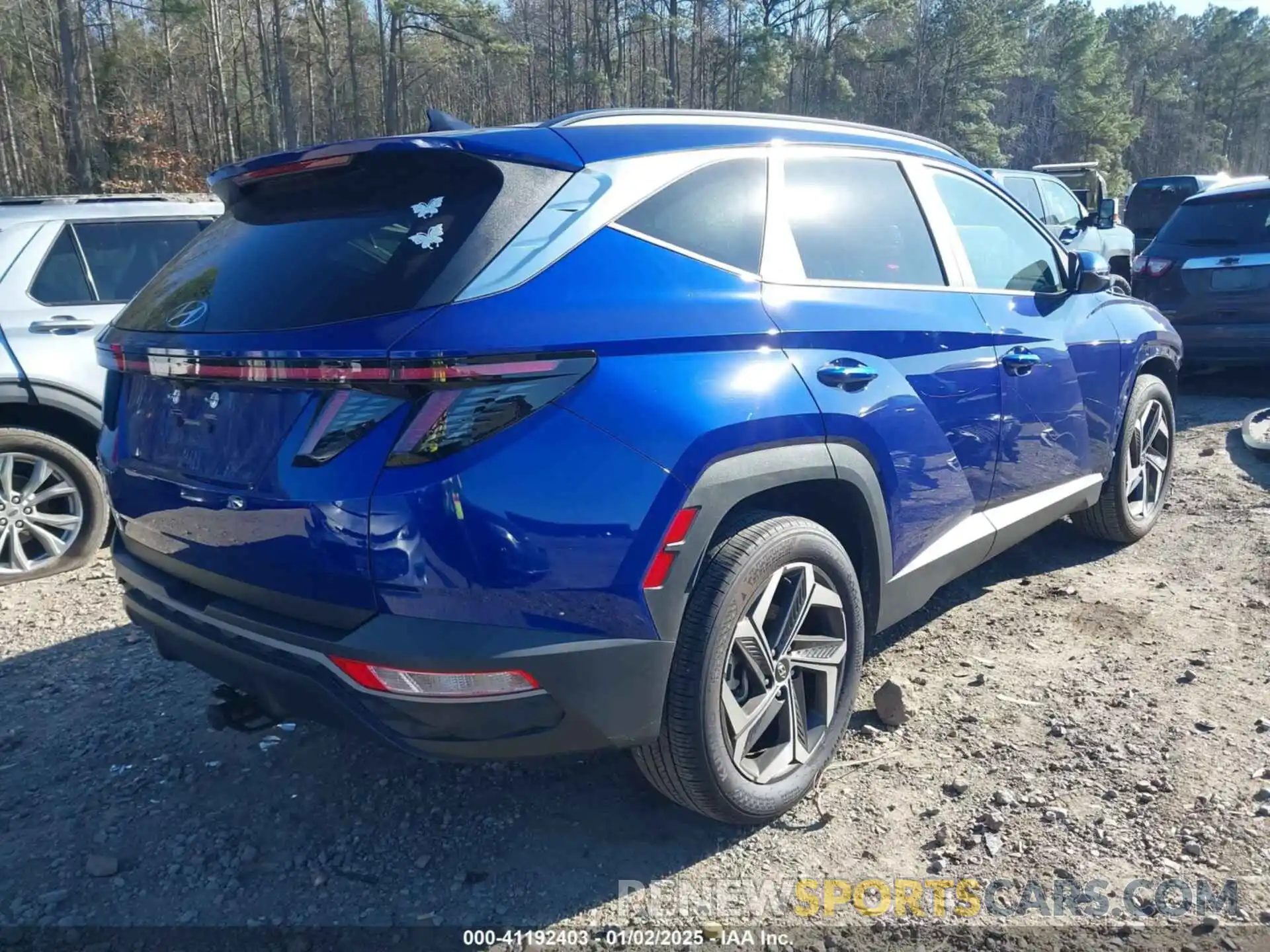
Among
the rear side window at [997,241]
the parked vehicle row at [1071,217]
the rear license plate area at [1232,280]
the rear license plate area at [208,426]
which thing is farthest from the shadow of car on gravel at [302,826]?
the parked vehicle row at [1071,217]

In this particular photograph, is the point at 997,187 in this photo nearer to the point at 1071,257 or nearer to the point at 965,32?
the point at 1071,257

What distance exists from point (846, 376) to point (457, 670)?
136cm

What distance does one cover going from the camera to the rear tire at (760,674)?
232 centimetres

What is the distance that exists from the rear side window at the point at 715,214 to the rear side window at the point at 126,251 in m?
3.58

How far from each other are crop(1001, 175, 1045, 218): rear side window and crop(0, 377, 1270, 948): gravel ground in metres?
10.3

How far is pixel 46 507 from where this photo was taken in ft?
15.7

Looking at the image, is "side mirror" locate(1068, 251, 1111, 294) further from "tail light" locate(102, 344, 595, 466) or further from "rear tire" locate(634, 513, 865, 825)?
"tail light" locate(102, 344, 595, 466)

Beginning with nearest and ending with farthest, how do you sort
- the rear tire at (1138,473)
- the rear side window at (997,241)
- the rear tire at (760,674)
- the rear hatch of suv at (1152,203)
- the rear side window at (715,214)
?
the rear tire at (760,674) < the rear side window at (715,214) < the rear side window at (997,241) < the rear tire at (1138,473) < the rear hatch of suv at (1152,203)

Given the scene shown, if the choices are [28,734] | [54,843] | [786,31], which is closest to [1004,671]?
[54,843]

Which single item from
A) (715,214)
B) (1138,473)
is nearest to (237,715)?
(715,214)

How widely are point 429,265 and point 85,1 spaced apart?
38725 mm

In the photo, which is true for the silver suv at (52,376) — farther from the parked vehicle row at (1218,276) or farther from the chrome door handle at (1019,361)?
the parked vehicle row at (1218,276)

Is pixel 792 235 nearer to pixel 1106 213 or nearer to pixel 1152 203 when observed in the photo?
pixel 1106 213

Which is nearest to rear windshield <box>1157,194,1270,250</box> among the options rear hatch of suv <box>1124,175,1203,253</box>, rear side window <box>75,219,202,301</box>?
rear side window <box>75,219,202,301</box>
